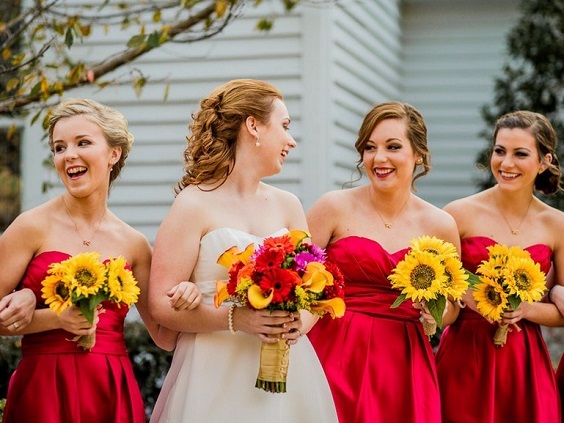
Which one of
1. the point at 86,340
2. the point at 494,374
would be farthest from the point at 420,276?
the point at 86,340

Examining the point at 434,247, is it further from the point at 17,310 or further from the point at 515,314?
the point at 17,310

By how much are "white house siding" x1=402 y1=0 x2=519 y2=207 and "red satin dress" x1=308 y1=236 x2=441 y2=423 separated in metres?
7.07

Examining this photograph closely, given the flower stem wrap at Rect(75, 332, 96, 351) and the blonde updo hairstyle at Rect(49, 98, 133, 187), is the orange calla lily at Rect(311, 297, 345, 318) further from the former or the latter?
the blonde updo hairstyle at Rect(49, 98, 133, 187)

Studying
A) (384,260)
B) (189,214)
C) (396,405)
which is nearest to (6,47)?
(189,214)

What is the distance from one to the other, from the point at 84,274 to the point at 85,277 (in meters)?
0.02

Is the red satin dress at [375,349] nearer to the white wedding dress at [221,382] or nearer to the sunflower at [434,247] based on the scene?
the sunflower at [434,247]

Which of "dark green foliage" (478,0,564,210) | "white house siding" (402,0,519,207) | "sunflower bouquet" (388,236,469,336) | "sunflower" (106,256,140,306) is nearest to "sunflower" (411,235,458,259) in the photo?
"sunflower bouquet" (388,236,469,336)

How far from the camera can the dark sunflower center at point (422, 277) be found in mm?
4766

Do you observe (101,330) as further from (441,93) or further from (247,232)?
(441,93)

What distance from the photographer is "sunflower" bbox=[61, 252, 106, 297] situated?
13.5ft

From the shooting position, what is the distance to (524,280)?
16.7 feet

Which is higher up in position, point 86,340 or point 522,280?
point 522,280

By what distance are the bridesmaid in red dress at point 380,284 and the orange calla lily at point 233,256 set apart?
1147 mm

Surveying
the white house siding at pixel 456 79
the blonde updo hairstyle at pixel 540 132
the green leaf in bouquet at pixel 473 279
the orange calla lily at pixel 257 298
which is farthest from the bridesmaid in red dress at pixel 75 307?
the white house siding at pixel 456 79
